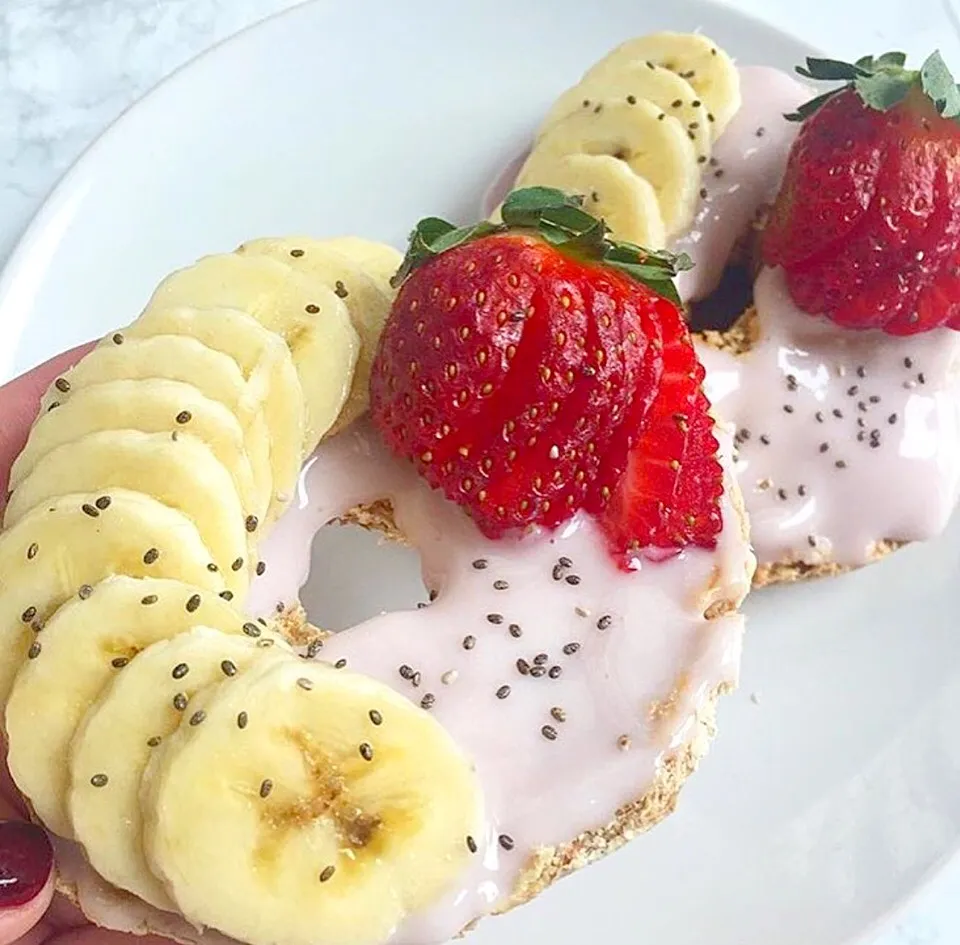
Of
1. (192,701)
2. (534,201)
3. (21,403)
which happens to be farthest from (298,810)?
(21,403)

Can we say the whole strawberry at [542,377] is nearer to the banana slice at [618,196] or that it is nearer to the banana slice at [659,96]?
the banana slice at [618,196]

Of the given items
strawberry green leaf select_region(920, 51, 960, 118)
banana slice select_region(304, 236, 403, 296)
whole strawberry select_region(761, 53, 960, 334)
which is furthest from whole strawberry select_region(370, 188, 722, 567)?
strawberry green leaf select_region(920, 51, 960, 118)

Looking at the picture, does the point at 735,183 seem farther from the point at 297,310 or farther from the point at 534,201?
the point at 297,310

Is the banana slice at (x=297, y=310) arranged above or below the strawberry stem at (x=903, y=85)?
below

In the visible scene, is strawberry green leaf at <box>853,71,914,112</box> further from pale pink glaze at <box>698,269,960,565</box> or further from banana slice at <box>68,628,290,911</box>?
banana slice at <box>68,628,290,911</box>

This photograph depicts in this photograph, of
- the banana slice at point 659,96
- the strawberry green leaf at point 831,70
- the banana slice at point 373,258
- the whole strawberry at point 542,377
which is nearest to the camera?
the whole strawberry at point 542,377

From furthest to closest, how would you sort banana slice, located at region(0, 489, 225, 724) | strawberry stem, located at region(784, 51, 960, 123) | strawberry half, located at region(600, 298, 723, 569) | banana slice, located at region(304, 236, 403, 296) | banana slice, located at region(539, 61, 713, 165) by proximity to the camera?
banana slice, located at region(539, 61, 713, 165) → strawberry stem, located at region(784, 51, 960, 123) → banana slice, located at region(304, 236, 403, 296) → strawberry half, located at region(600, 298, 723, 569) → banana slice, located at region(0, 489, 225, 724)

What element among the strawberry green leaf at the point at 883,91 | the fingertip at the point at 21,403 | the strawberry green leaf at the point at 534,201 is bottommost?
the fingertip at the point at 21,403

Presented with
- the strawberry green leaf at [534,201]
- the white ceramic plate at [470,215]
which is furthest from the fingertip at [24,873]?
the strawberry green leaf at [534,201]
